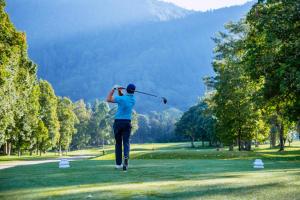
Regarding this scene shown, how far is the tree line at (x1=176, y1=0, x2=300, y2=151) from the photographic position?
26.9 m

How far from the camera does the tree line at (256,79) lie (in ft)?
88.3

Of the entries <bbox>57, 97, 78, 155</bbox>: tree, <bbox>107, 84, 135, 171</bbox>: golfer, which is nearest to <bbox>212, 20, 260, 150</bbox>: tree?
<bbox>107, 84, 135, 171</bbox>: golfer

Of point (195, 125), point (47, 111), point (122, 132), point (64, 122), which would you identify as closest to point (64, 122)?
point (64, 122)

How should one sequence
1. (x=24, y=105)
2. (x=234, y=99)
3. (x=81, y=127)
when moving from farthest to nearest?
(x=81, y=127) < (x=24, y=105) < (x=234, y=99)

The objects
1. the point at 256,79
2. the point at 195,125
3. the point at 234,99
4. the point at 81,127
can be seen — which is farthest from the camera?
the point at 81,127

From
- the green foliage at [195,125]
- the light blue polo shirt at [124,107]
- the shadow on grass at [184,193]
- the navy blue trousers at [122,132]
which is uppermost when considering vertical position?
the green foliage at [195,125]

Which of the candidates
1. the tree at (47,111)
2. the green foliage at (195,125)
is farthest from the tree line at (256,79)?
the tree at (47,111)

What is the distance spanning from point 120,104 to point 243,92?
44.6m

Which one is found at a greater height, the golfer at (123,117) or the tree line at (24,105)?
the tree line at (24,105)

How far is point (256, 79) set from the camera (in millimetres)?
31812

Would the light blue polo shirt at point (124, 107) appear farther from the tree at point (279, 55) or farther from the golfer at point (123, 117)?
the tree at point (279, 55)

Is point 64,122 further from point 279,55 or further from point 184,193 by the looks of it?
point 184,193

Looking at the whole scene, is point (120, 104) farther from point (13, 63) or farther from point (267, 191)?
point (13, 63)

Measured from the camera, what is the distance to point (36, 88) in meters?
76.6
